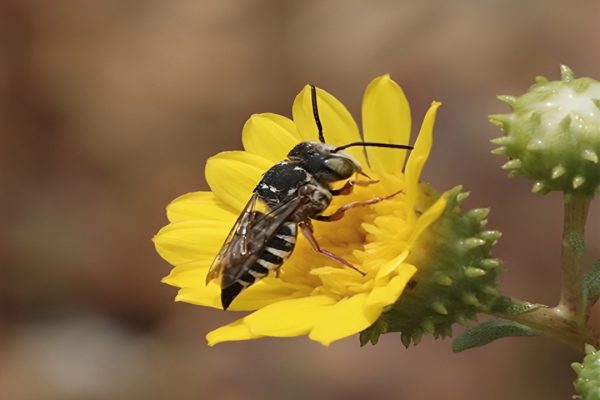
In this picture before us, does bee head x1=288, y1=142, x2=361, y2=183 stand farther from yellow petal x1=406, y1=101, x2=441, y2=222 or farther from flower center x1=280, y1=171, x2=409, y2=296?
yellow petal x1=406, y1=101, x2=441, y2=222

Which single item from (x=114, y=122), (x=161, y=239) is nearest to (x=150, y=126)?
(x=114, y=122)

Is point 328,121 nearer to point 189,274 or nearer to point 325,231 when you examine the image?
point 325,231

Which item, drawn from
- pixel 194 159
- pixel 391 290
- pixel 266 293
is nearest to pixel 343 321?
pixel 391 290

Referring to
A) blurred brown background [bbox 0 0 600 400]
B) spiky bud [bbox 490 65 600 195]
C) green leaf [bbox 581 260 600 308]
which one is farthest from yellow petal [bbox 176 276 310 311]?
blurred brown background [bbox 0 0 600 400]

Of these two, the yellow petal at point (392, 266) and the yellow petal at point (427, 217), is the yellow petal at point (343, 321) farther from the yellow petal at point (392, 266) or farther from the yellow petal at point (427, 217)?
the yellow petal at point (427, 217)

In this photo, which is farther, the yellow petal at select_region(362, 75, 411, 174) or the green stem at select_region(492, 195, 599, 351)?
the green stem at select_region(492, 195, 599, 351)

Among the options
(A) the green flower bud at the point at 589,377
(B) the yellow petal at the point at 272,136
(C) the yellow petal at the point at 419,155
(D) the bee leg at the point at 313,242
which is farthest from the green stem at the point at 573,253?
(B) the yellow petal at the point at 272,136
